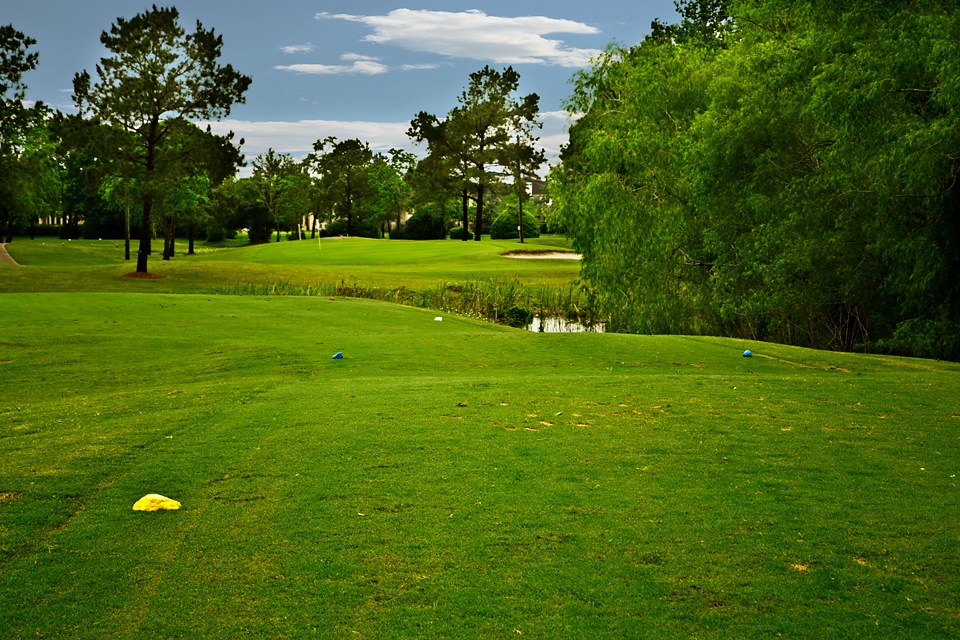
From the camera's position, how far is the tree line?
39.1 meters

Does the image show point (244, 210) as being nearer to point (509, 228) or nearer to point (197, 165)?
point (509, 228)

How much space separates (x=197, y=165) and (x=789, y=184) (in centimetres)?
3146

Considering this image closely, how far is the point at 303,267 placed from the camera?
54312 mm

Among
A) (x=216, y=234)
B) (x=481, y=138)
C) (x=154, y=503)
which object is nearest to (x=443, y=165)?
(x=481, y=138)

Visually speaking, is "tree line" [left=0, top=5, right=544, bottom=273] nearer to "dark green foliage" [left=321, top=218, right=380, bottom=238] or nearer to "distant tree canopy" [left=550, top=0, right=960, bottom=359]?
"dark green foliage" [left=321, top=218, right=380, bottom=238]

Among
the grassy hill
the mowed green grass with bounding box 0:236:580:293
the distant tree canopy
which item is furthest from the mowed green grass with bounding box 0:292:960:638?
the mowed green grass with bounding box 0:236:580:293

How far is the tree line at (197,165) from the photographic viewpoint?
39125 mm

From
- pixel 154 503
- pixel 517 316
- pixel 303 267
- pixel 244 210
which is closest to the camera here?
pixel 154 503

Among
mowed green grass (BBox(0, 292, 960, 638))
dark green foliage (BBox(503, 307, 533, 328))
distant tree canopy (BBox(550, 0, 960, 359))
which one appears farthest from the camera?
dark green foliage (BBox(503, 307, 533, 328))

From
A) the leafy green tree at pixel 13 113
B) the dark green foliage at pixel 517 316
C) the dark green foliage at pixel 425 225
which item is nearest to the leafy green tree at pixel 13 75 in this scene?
the leafy green tree at pixel 13 113

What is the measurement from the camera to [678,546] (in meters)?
5.34

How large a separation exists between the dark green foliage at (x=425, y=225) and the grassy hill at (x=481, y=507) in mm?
78803

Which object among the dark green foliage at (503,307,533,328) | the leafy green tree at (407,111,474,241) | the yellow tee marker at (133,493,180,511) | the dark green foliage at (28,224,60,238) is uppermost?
the leafy green tree at (407,111,474,241)

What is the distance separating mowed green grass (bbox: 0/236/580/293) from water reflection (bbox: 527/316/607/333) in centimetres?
892
